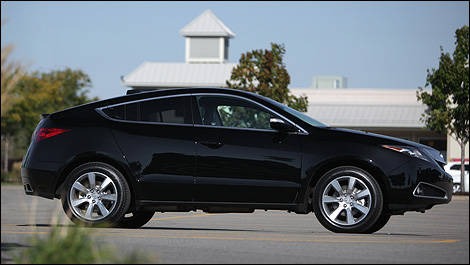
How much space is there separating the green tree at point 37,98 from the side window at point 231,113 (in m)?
41.4

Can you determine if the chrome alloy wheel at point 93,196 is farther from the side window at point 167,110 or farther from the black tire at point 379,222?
the black tire at point 379,222

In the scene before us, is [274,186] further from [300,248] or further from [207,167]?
[300,248]

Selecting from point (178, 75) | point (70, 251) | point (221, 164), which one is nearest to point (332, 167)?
point (221, 164)

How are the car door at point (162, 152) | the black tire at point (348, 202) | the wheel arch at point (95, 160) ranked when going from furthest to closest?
the wheel arch at point (95, 160), the car door at point (162, 152), the black tire at point (348, 202)

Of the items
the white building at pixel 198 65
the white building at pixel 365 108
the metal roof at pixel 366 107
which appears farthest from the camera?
the white building at pixel 198 65

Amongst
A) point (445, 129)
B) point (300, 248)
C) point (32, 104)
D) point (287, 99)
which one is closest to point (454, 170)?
point (445, 129)

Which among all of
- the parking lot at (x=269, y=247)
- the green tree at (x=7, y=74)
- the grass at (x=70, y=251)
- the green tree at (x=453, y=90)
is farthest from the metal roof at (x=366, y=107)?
the grass at (x=70, y=251)

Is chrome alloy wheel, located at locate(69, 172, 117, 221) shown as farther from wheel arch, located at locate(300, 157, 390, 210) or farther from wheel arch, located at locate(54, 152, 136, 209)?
wheel arch, located at locate(300, 157, 390, 210)

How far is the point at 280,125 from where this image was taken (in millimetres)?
9438

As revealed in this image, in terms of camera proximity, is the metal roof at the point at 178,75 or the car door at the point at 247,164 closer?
the car door at the point at 247,164

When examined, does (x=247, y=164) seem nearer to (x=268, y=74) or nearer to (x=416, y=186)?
(x=416, y=186)

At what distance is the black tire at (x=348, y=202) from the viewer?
9.24 meters

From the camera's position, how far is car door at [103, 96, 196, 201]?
9547 millimetres

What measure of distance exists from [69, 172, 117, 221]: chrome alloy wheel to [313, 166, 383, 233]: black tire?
88.5 inches
